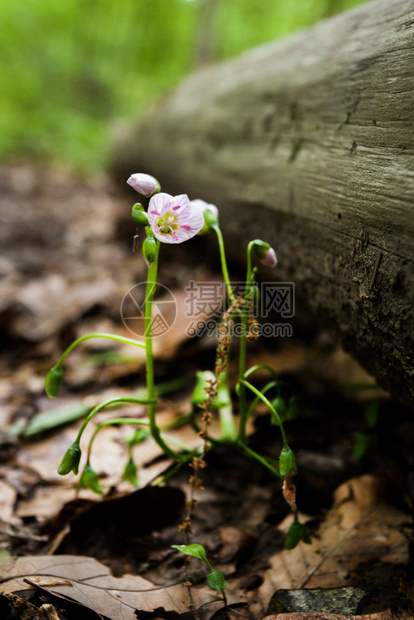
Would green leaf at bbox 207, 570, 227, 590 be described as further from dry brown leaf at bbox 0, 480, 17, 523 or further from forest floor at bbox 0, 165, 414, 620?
dry brown leaf at bbox 0, 480, 17, 523

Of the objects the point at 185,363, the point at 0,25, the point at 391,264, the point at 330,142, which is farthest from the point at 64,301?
the point at 0,25

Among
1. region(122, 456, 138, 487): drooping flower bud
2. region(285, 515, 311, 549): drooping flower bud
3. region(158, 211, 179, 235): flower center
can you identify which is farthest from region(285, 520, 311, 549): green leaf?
region(158, 211, 179, 235): flower center

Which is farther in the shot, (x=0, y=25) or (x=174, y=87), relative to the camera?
(x=0, y=25)

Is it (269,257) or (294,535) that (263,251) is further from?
(294,535)

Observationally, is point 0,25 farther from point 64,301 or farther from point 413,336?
point 413,336

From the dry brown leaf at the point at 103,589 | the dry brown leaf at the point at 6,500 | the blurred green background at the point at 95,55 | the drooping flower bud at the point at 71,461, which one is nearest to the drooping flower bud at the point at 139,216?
the drooping flower bud at the point at 71,461
